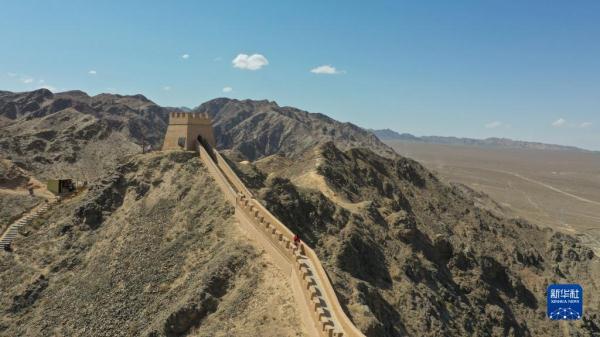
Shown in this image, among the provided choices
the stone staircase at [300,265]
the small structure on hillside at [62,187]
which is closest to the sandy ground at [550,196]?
the stone staircase at [300,265]

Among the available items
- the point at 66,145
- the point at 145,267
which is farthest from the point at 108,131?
the point at 145,267

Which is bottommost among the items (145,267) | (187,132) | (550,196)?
(550,196)

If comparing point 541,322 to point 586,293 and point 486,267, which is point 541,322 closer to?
point 486,267

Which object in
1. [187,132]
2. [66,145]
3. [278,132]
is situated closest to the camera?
[187,132]

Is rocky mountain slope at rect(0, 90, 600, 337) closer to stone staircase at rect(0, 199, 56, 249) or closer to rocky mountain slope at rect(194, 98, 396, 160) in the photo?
stone staircase at rect(0, 199, 56, 249)

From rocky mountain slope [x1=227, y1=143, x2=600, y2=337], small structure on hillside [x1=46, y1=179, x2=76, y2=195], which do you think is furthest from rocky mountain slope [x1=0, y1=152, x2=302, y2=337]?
small structure on hillside [x1=46, y1=179, x2=76, y2=195]

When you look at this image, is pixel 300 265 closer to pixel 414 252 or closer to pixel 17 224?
pixel 414 252

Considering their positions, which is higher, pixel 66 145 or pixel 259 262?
pixel 66 145

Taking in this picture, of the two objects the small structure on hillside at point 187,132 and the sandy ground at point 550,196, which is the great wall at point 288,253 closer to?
the small structure on hillside at point 187,132
